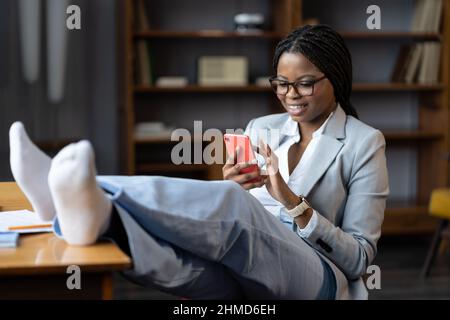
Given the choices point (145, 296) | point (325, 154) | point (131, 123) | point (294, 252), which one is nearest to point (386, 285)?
point (145, 296)

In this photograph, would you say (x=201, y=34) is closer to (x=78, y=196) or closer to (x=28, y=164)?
(x=28, y=164)

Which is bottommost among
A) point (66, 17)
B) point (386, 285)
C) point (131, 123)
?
point (386, 285)

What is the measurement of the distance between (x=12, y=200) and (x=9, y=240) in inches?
19.8

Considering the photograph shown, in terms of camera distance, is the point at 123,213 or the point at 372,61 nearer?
the point at 123,213

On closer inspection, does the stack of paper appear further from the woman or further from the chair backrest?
the chair backrest

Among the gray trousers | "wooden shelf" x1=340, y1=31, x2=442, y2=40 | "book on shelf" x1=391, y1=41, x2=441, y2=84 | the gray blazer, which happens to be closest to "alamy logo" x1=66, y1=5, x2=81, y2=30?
"wooden shelf" x1=340, y1=31, x2=442, y2=40

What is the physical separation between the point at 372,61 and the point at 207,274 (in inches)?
139

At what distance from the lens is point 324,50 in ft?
6.44

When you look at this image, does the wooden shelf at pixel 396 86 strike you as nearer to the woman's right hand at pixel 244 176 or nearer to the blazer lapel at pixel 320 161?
→ the blazer lapel at pixel 320 161

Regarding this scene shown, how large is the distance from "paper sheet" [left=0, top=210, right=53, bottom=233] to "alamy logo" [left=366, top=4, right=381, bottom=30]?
336 centimetres

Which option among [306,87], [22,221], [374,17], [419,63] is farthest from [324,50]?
[374,17]

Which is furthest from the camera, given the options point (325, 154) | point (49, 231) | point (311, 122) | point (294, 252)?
point (311, 122)
